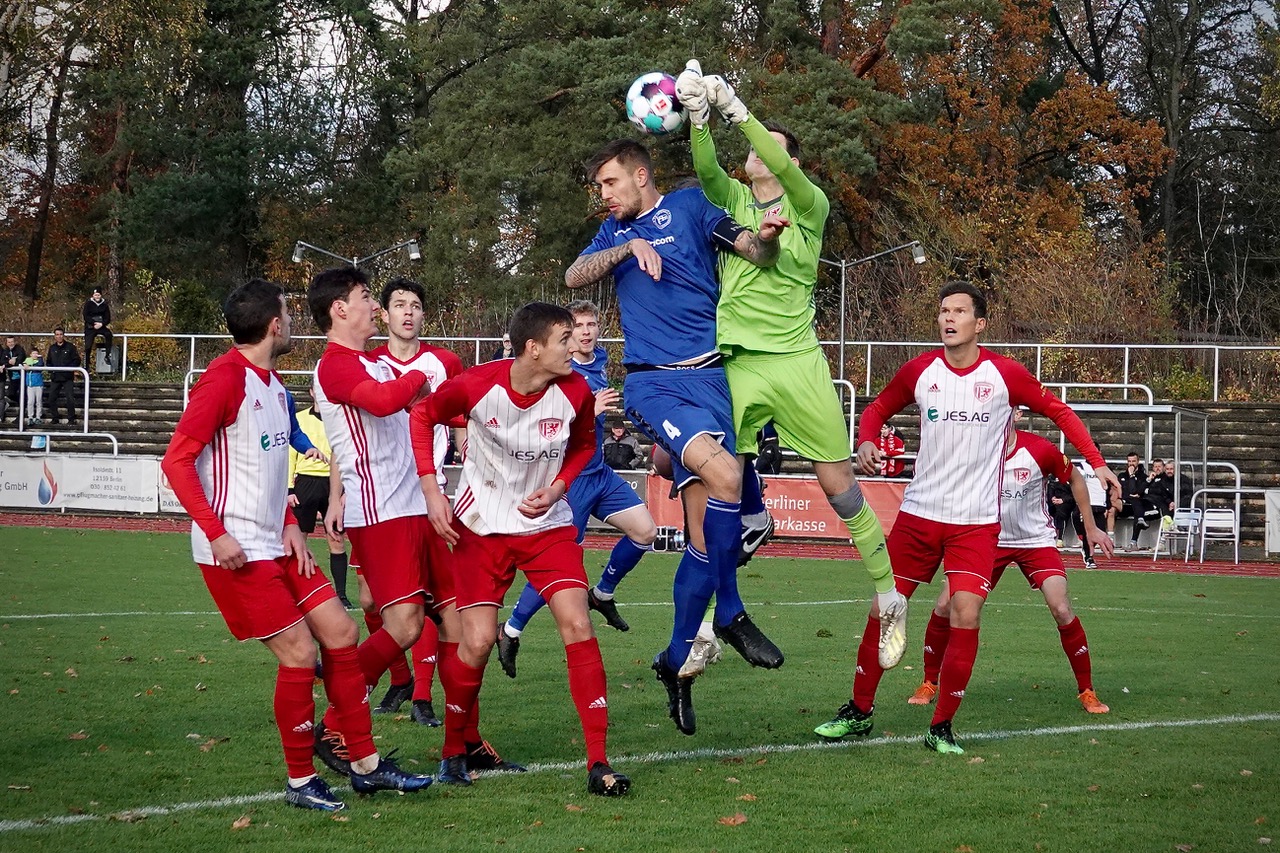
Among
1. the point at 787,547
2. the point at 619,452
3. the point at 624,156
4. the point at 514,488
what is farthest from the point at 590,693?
the point at 787,547

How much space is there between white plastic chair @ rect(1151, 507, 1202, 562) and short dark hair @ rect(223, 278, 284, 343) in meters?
19.0

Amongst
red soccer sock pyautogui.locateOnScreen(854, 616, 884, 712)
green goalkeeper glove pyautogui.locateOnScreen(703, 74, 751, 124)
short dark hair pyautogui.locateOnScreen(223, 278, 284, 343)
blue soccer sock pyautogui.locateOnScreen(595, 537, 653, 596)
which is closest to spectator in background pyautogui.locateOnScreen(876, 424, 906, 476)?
blue soccer sock pyautogui.locateOnScreen(595, 537, 653, 596)

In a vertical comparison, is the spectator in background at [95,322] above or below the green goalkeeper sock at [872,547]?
above

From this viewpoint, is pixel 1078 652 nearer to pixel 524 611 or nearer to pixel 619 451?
pixel 524 611

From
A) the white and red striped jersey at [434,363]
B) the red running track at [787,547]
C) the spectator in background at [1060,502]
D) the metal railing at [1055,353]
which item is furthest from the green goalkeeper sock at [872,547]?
the metal railing at [1055,353]

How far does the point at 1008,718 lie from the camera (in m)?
8.06

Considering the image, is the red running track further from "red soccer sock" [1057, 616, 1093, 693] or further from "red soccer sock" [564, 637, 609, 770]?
"red soccer sock" [564, 637, 609, 770]

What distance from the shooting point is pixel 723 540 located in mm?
7277

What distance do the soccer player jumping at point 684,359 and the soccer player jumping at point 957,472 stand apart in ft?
2.42

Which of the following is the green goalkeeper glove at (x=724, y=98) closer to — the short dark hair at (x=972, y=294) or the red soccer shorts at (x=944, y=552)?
the short dark hair at (x=972, y=294)

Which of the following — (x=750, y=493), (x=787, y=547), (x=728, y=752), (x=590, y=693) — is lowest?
(x=787, y=547)

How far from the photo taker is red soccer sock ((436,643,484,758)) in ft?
20.8

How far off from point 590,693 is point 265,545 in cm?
151

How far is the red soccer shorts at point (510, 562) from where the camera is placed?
627 cm
